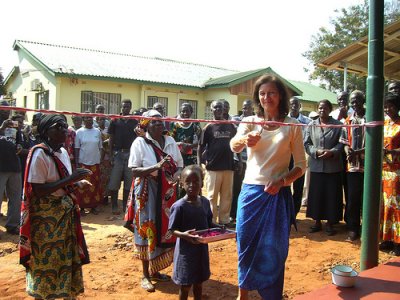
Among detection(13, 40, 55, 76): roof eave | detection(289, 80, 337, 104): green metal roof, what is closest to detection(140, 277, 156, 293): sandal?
detection(13, 40, 55, 76): roof eave

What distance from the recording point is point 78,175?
9.86ft

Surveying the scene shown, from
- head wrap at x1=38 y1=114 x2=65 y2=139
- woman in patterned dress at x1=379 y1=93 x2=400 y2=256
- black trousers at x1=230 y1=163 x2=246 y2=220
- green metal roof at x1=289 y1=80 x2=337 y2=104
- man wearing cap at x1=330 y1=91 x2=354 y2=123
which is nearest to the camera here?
head wrap at x1=38 y1=114 x2=65 y2=139

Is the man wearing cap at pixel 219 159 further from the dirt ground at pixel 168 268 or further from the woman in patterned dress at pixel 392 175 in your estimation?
the woman in patterned dress at pixel 392 175

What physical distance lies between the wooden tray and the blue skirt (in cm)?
21

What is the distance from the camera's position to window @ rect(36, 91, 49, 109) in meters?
16.2

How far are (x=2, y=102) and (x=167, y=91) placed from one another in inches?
497

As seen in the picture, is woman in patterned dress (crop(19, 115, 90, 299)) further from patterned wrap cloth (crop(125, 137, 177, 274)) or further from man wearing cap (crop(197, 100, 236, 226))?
man wearing cap (crop(197, 100, 236, 226))

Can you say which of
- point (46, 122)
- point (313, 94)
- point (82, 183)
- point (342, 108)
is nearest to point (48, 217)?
point (82, 183)

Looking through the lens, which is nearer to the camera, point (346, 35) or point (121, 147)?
point (121, 147)

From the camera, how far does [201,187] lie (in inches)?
A: 137

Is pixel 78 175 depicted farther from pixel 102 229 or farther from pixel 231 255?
pixel 102 229

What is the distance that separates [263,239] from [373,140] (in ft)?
3.76

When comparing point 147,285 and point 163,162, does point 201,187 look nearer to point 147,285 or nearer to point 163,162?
point 163,162

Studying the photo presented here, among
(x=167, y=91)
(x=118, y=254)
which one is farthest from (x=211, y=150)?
(x=167, y=91)
